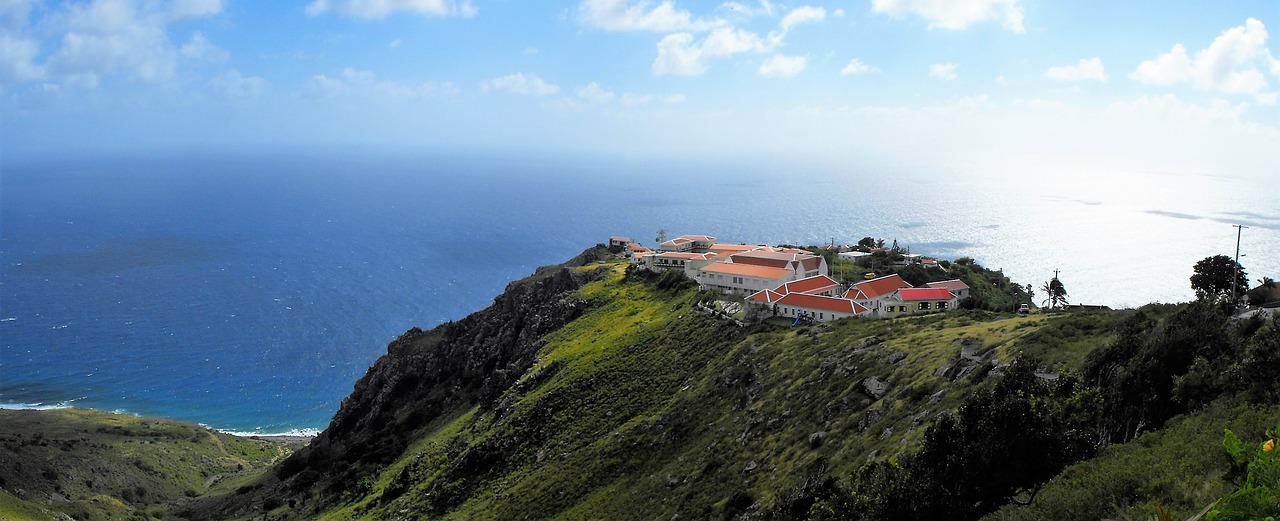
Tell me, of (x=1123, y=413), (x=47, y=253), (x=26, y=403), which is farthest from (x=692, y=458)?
(x=47, y=253)

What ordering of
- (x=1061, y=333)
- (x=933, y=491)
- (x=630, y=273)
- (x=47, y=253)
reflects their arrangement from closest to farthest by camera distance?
(x=933, y=491), (x=1061, y=333), (x=630, y=273), (x=47, y=253)

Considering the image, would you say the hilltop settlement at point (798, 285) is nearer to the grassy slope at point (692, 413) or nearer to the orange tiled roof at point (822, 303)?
the orange tiled roof at point (822, 303)

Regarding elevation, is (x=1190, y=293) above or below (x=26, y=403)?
above

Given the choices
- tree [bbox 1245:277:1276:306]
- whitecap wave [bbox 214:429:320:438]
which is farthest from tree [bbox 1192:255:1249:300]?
whitecap wave [bbox 214:429:320:438]

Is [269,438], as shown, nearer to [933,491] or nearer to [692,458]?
[692,458]

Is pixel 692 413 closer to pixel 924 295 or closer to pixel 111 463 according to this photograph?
pixel 924 295
